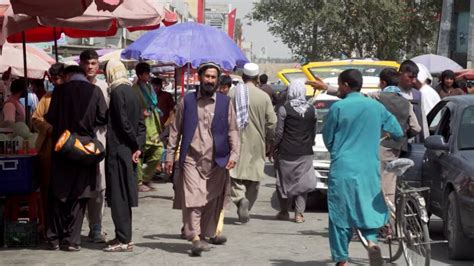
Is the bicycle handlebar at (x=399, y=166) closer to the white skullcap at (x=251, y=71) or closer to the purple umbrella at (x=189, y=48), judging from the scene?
the white skullcap at (x=251, y=71)

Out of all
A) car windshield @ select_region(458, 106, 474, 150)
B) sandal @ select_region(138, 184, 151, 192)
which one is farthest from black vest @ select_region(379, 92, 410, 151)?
sandal @ select_region(138, 184, 151, 192)

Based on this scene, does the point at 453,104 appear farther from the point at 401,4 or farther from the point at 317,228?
the point at 401,4

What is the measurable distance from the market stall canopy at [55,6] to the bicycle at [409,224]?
3.14 m

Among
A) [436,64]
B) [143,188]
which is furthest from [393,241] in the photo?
[436,64]

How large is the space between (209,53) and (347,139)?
7075 mm

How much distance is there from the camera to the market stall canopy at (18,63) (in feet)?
58.9

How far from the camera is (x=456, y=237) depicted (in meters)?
8.78

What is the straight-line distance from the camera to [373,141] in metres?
7.54

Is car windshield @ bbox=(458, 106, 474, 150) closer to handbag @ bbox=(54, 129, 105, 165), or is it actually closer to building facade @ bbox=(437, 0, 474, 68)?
handbag @ bbox=(54, 129, 105, 165)

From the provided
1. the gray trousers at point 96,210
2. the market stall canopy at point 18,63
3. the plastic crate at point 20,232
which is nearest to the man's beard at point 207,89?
the gray trousers at point 96,210

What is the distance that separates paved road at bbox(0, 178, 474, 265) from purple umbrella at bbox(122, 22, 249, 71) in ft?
9.00

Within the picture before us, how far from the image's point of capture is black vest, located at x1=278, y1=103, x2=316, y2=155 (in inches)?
461

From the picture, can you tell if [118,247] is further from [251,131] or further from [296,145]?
[251,131]

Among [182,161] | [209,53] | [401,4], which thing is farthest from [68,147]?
[401,4]
